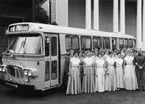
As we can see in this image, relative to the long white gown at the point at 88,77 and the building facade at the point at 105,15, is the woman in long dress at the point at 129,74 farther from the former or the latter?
the building facade at the point at 105,15

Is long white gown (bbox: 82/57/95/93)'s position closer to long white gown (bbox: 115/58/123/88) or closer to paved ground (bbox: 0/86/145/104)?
paved ground (bbox: 0/86/145/104)

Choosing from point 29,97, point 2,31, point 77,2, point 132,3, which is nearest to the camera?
point 29,97

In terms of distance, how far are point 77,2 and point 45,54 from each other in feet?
88.6

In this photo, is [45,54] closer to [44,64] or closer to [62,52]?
[44,64]

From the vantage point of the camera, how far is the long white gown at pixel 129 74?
10.2 metres

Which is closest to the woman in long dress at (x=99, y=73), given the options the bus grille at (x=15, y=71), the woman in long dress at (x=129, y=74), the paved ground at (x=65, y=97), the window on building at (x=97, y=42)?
the paved ground at (x=65, y=97)

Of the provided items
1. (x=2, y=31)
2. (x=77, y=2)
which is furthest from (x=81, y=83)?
(x=77, y=2)

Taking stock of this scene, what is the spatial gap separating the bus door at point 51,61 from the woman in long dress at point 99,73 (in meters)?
1.92

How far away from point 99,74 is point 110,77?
2.44ft

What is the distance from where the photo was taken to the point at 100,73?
380 inches

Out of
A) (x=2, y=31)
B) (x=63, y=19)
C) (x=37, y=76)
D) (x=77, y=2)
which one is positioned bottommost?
(x=37, y=76)

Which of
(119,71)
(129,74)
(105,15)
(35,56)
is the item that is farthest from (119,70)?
(105,15)

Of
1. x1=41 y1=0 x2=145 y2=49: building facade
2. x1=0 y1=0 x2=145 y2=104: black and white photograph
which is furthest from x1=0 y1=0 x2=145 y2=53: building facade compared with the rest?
x1=0 y1=0 x2=145 y2=104: black and white photograph

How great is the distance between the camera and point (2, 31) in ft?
66.0
